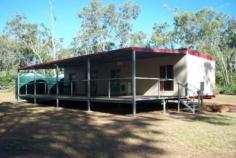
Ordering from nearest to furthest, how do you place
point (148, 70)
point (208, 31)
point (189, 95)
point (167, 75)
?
1. point (189, 95)
2. point (167, 75)
3. point (148, 70)
4. point (208, 31)

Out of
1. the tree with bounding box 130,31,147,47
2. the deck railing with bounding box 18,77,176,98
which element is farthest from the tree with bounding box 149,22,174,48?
the deck railing with bounding box 18,77,176,98

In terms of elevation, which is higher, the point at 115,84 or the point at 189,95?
the point at 115,84

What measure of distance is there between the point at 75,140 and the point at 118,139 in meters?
1.23

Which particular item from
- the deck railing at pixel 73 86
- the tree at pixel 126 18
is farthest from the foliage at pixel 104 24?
the deck railing at pixel 73 86

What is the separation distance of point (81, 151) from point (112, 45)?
4452cm

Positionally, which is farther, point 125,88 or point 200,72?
point 125,88

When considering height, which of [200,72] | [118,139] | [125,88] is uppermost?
[200,72]

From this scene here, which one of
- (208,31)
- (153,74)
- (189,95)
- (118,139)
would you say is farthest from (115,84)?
(208,31)

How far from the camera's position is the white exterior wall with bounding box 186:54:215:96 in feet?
59.5

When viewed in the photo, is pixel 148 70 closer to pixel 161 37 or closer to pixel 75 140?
pixel 75 140

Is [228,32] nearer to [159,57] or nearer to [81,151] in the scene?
[159,57]

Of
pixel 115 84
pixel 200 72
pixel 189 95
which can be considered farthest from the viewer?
pixel 115 84

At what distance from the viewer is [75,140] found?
9203 mm

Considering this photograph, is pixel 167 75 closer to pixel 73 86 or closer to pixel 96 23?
pixel 73 86
